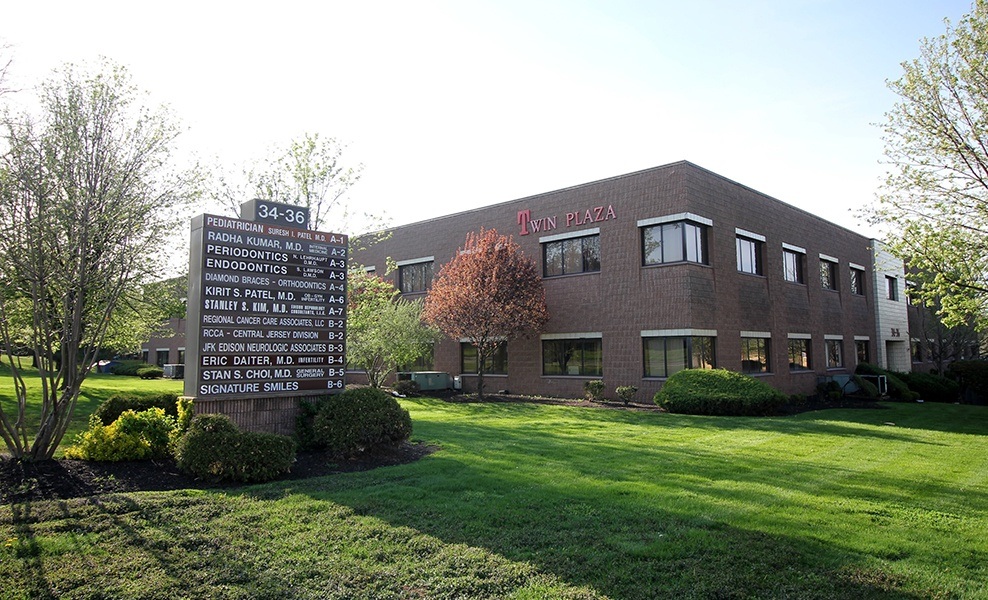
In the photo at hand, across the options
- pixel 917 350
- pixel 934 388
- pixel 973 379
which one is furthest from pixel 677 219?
pixel 917 350

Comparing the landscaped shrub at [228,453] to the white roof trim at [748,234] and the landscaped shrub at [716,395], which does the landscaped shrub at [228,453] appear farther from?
the white roof trim at [748,234]

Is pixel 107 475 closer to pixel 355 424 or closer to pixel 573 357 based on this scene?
pixel 355 424

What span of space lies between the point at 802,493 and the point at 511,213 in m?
20.5

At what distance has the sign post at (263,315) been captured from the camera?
363 inches

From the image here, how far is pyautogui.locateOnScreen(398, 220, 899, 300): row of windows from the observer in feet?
72.8

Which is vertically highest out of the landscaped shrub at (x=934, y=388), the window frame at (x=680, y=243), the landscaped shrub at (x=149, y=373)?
the window frame at (x=680, y=243)

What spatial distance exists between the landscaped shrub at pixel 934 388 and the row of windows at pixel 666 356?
341 centimetres

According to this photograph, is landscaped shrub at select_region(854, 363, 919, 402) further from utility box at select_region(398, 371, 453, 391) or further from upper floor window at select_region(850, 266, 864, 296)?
utility box at select_region(398, 371, 453, 391)

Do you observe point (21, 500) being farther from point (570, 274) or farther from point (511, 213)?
point (511, 213)

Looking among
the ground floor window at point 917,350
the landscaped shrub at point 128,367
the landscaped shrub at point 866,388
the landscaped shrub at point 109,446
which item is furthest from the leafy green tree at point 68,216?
the ground floor window at point 917,350

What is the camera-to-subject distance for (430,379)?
2812 centimetres

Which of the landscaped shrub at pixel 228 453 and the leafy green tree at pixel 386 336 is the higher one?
the leafy green tree at pixel 386 336

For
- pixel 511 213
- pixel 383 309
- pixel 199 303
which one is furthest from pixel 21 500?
pixel 511 213

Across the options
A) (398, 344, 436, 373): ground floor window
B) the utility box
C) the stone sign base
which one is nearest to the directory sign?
the stone sign base
